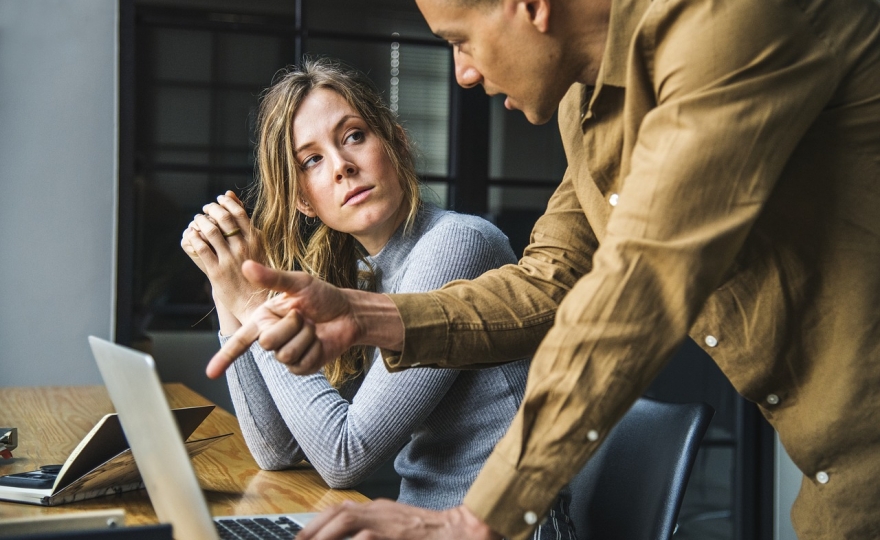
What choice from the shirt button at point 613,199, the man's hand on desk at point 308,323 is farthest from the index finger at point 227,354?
the shirt button at point 613,199

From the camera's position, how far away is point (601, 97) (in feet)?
3.41

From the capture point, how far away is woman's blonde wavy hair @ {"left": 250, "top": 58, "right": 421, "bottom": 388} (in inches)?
70.3

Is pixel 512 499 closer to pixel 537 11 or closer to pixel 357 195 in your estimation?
pixel 537 11

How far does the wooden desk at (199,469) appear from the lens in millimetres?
1255

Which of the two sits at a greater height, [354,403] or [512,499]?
[512,499]

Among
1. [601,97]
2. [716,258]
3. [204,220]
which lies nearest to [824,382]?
[716,258]

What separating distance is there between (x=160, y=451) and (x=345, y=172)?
0.92 meters

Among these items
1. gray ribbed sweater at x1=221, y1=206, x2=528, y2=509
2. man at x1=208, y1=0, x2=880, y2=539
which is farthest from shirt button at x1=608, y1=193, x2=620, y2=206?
gray ribbed sweater at x1=221, y1=206, x2=528, y2=509

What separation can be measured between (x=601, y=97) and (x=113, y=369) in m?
0.58

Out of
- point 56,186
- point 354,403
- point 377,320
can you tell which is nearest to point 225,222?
point 354,403

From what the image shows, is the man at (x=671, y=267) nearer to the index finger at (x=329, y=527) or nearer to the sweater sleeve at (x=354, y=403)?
the index finger at (x=329, y=527)

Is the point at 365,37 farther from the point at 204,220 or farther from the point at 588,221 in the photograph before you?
the point at 588,221

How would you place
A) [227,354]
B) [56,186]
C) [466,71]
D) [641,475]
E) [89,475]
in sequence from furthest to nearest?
[56,186] → [641,475] → [89,475] → [466,71] → [227,354]

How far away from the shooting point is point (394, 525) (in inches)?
32.0
